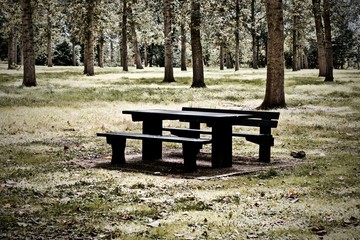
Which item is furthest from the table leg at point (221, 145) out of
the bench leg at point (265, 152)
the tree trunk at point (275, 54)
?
the tree trunk at point (275, 54)

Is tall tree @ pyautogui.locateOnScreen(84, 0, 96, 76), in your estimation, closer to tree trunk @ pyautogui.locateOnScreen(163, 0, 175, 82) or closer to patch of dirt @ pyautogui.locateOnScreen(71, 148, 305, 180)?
tree trunk @ pyautogui.locateOnScreen(163, 0, 175, 82)

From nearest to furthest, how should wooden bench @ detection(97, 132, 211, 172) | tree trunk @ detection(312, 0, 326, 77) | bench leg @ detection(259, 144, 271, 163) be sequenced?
wooden bench @ detection(97, 132, 211, 172)
bench leg @ detection(259, 144, 271, 163)
tree trunk @ detection(312, 0, 326, 77)

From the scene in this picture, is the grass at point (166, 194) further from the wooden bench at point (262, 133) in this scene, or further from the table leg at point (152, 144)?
the table leg at point (152, 144)

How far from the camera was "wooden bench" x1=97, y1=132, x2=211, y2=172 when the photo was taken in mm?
9136

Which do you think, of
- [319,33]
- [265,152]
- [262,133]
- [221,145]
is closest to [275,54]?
[262,133]

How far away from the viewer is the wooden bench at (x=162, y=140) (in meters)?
9.14

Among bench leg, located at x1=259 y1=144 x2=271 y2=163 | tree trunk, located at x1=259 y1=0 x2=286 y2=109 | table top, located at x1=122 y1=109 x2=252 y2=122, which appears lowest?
bench leg, located at x1=259 y1=144 x2=271 y2=163

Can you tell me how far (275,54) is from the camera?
66.2 feet

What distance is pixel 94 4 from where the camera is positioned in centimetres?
3959

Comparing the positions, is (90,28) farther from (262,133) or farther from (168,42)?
(262,133)

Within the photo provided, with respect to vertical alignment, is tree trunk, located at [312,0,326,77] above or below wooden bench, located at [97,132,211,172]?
above

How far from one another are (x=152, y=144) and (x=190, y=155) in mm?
1624

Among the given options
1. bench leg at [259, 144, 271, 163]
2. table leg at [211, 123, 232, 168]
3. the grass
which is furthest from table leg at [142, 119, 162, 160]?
bench leg at [259, 144, 271, 163]

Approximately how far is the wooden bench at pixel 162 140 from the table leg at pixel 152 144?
0.02 meters
